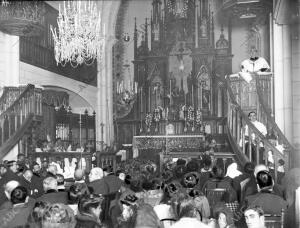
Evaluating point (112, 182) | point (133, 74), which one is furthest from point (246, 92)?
point (133, 74)

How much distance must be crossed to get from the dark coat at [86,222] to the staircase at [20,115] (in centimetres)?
843

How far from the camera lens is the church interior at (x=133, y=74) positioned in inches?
519

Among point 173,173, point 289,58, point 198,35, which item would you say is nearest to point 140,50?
point 198,35

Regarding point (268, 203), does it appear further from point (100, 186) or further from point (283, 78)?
point (283, 78)

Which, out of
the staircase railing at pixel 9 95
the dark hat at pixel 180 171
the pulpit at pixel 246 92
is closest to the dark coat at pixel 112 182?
the dark hat at pixel 180 171

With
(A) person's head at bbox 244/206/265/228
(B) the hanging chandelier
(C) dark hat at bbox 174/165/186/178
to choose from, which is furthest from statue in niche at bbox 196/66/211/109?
(A) person's head at bbox 244/206/265/228

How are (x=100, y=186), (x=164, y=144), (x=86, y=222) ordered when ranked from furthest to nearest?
(x=164, y=144), (x=100, y=186), (x=86, y=222)

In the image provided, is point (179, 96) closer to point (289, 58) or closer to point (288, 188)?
point (289, 58)

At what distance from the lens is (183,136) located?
632 inches

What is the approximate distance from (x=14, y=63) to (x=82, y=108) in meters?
5.19

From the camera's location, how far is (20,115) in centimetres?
1284

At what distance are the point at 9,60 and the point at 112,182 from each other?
346 inches

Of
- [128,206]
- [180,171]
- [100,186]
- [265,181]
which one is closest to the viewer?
[128,206]

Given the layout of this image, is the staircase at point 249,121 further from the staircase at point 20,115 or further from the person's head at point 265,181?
the staircase at point 20,115
